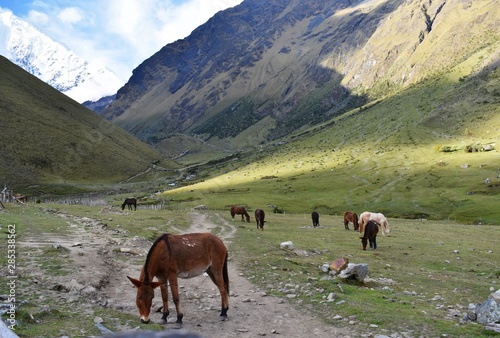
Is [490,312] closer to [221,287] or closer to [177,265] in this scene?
[221,287]

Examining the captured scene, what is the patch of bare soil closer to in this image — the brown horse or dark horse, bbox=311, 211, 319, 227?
the brown horse

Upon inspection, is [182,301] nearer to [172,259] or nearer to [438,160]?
[172,259]

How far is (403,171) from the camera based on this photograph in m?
111

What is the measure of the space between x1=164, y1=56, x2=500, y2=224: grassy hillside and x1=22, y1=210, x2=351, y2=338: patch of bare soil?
6236 cm

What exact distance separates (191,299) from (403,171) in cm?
10619

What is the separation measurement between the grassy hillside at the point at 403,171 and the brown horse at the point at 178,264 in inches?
2568

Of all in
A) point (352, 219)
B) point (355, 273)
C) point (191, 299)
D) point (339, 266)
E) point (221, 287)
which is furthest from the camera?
point (352, 219)

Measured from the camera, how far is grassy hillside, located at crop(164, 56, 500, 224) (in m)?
80.9

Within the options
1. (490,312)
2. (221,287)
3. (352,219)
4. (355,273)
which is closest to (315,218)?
(352,219)

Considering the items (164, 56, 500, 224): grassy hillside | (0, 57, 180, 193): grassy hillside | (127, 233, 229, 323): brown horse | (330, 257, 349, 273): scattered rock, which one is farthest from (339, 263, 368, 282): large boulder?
(0, 57, 180, 193): grassy hillside

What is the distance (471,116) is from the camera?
534 ft

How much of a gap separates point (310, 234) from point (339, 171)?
288 ft

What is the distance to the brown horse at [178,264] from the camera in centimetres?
1200

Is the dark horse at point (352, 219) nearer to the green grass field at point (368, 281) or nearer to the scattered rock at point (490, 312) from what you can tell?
the green grass field at point (368, 281)
